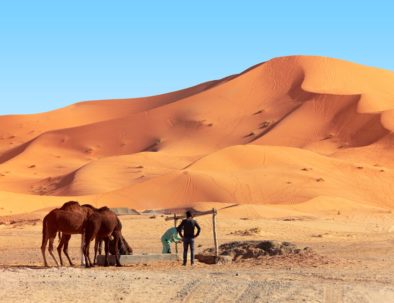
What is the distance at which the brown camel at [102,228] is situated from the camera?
20531mm

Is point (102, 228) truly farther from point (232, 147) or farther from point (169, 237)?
point (232, 147)

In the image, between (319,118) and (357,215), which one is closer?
(357,215)

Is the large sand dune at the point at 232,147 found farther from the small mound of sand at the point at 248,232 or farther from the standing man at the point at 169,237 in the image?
the standing man at the point at 169,237

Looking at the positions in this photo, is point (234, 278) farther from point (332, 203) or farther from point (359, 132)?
point (359, 132)

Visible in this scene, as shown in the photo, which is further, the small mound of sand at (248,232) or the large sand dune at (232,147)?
the large sand dune at (232,147)

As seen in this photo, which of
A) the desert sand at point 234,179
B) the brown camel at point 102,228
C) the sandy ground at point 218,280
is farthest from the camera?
the brown camel at point 102,228

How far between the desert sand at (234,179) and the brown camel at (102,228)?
38.5 inches

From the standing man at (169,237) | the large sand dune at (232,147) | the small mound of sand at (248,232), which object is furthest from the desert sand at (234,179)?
the standing man at (169,237)

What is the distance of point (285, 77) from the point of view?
97.6 meters

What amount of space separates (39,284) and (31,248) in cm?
1368

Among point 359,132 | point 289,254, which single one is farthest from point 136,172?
point 289,254

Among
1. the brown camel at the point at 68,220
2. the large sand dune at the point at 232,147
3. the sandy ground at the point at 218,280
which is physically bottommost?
the sandy ground at the point at 218,280

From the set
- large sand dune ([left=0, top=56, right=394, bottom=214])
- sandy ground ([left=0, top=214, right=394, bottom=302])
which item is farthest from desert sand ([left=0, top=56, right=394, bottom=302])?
large sand dune ([left=0, top=56, right=394, bottom=214])

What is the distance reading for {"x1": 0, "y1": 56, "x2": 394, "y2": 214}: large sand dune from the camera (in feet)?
176
